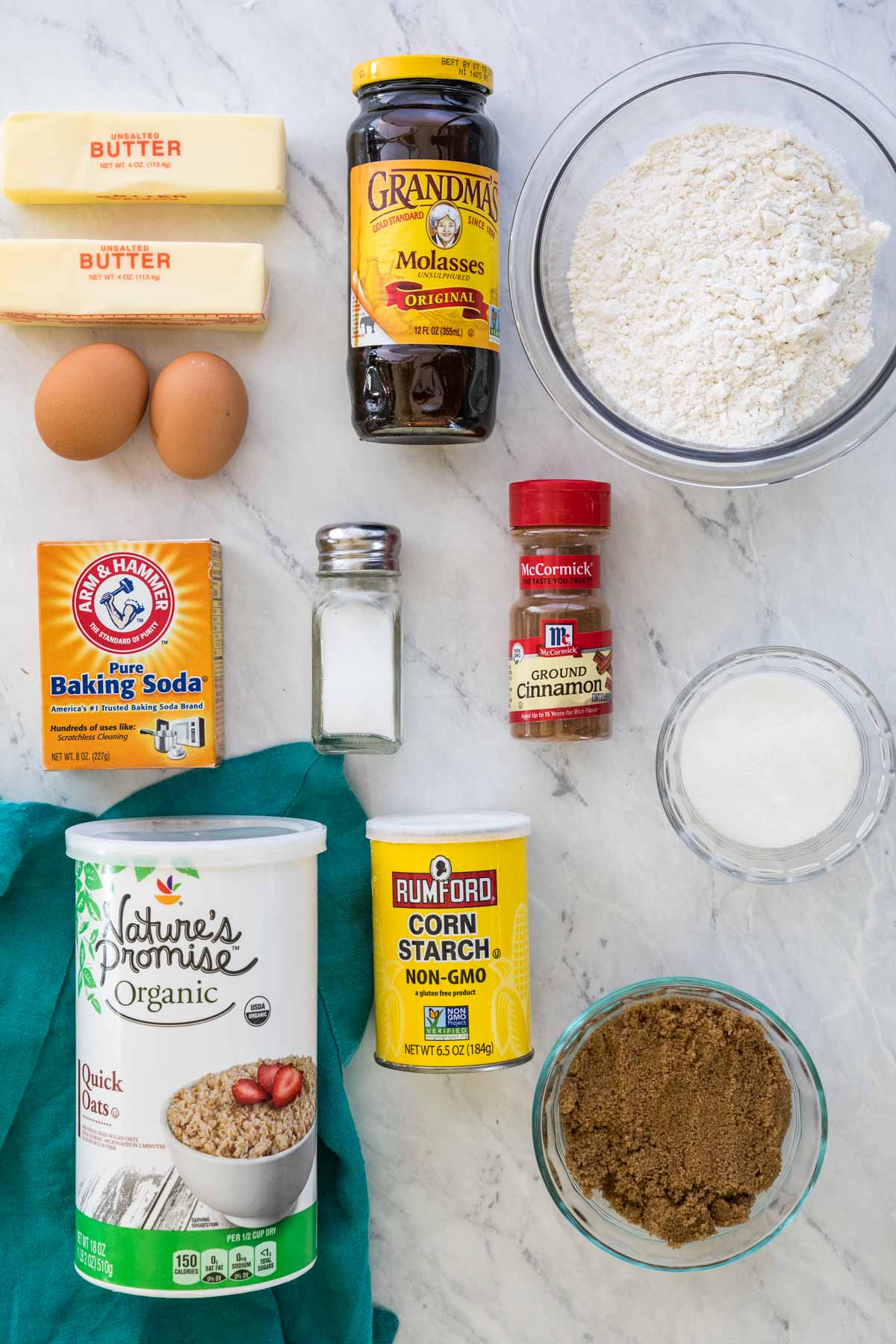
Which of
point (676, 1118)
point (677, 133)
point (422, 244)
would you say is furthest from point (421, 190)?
point (676, 1118)

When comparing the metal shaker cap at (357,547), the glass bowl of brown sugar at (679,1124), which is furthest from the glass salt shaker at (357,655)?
the glass bowl of brown sugar at (679,1124)

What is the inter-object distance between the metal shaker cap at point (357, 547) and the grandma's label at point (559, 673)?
156 mm

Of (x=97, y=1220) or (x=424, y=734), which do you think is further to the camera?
(x=424, y=734)

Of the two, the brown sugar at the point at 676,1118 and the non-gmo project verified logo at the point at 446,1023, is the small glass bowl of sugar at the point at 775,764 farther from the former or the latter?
the non-gmo project verified logo at the point at 446,1023

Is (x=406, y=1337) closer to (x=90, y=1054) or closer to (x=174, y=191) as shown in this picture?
(x=90, y=1054)

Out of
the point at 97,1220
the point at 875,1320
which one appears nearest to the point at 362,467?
the point at 97,1220

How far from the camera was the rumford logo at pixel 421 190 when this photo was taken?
922 mm

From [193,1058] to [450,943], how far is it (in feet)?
0.76

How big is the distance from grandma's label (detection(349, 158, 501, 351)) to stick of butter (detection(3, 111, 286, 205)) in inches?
4.5

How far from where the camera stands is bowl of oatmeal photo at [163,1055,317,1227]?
2.78 feet

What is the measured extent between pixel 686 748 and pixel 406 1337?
0.64m

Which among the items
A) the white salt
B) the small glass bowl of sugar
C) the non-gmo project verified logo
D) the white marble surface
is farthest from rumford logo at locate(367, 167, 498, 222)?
the non-gmo project verified logo

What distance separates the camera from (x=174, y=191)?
39.0 inches

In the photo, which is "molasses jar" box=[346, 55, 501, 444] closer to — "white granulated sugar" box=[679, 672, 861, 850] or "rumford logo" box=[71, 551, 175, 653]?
"rumford logo" box=[71, 551, 175, 653]
